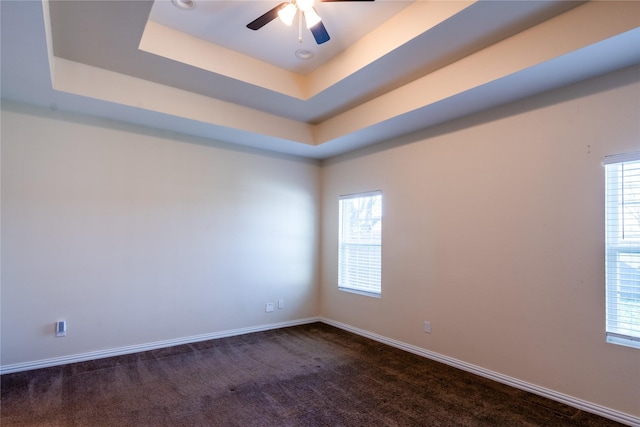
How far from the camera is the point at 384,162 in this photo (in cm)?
439

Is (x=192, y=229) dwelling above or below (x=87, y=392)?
above

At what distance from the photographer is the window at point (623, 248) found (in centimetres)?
243

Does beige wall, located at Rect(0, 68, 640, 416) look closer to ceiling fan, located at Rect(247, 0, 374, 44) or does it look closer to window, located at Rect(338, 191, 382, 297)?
window, located at Rect(338, 191, 382, 297)

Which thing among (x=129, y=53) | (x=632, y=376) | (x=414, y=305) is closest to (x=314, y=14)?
(x=129, y=53)

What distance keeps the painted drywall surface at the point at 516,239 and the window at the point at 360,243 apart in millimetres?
208

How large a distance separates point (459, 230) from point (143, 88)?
353 centimetres

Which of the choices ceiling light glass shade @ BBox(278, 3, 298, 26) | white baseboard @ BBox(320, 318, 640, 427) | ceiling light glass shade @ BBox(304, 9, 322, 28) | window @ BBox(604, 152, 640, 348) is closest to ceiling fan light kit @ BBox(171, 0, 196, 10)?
ceiling light glass shade @ BBox(278, 3, 298, 26)

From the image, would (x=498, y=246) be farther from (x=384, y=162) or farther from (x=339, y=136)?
(x=339, y=136)

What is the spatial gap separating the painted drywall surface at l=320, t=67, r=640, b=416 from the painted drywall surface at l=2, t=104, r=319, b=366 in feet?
5.70

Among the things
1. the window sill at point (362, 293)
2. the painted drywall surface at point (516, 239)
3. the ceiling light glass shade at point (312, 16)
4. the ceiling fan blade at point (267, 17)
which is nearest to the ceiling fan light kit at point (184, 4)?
the ceiling fan blade at point (267, 17)

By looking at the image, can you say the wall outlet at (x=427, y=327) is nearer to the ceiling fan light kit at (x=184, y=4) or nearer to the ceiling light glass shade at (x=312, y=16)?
the ceiling light glass shade at (x=312, y=16)

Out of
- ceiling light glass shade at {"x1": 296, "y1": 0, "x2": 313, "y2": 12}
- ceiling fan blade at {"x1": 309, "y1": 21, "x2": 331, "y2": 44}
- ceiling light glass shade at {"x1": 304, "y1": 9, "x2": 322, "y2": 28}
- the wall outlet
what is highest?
ceiling light glass shade at {"x1": 296, "y1": 0, "x2": 313, "y2": 12}

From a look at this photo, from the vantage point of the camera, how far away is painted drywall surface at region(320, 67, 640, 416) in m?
A: 2.57

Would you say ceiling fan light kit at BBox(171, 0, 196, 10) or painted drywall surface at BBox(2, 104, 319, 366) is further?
painted drywall surface at BBox(2, 104, 319, 366)
